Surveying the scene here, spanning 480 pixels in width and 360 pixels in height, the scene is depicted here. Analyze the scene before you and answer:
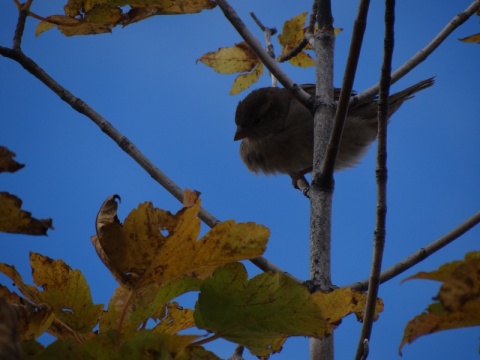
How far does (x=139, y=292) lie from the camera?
994 mm

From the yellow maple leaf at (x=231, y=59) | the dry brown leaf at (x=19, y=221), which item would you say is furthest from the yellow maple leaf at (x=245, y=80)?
the dry brown leaf at (x=19, y=221)

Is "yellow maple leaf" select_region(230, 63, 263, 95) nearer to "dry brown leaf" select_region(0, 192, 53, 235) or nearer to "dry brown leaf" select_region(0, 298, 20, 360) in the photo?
"dry brown leaf" select_region(0, 192, 53, 235)

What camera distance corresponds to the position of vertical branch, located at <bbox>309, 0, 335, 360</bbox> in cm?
158

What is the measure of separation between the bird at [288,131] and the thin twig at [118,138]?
2.57 metres

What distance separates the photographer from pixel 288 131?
15.1 ft

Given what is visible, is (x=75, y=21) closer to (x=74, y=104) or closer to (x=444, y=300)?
(x=74, y=104)

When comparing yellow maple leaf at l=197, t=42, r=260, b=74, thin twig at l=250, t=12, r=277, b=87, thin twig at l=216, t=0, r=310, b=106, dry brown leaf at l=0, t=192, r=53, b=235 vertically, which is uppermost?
thin twig at l=250, t=12, r=277, b=87

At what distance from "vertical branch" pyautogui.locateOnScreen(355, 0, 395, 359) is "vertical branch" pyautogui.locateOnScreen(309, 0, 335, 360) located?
22 cm

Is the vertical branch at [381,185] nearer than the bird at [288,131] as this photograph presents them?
Yes

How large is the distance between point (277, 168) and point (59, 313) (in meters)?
3.75

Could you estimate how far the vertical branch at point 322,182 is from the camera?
158cm

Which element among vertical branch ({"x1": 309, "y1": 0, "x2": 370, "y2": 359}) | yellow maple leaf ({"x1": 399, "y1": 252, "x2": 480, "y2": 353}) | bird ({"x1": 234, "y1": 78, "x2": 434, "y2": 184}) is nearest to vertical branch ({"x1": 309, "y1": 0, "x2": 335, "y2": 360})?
vertical branch ({"x1": 309, "y1": 0, "x2": 370, "y2": 359})

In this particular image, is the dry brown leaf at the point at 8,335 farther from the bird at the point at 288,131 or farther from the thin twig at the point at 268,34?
the bird at the point at 288,131

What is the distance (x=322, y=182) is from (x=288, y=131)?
2775 mm
